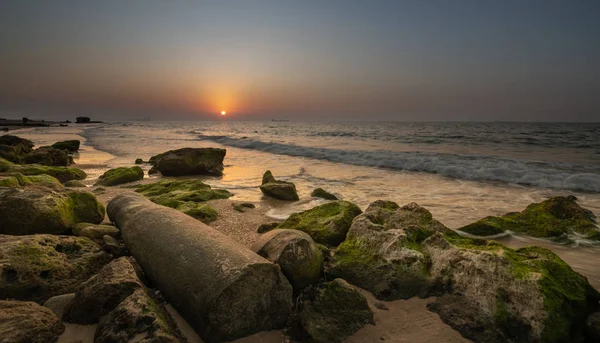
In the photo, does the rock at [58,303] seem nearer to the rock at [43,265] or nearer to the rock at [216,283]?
the rock at [43,265]

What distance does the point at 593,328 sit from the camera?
9.33 feet

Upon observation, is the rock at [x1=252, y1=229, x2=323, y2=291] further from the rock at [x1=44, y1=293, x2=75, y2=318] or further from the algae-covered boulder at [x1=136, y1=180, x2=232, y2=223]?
the algae-covered boulder at [x1=136, y1=180, x2=232, y2=223]

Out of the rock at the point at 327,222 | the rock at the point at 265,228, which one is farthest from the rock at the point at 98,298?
the rock at the point at 265,228

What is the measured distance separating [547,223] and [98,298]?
7.46 metres

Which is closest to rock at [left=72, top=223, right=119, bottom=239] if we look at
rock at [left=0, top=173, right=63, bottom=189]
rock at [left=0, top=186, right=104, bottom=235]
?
rock at [left=0, top=186, right=104, bottom=235]

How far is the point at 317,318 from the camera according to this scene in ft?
10.1

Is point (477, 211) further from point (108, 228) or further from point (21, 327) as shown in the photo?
point (21, 327)

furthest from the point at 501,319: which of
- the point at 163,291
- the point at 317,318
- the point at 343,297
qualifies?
the point at 163,291

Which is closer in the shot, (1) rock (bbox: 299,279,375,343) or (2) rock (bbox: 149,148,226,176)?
(1) rock (bbox: 299,279,375,343)

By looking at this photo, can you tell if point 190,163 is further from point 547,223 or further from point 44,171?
point 547,223

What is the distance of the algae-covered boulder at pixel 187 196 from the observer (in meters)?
6.63

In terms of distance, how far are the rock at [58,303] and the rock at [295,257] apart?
6.48 ft

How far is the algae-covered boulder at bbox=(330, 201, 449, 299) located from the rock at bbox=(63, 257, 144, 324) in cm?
237

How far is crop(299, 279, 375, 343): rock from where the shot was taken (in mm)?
2961
